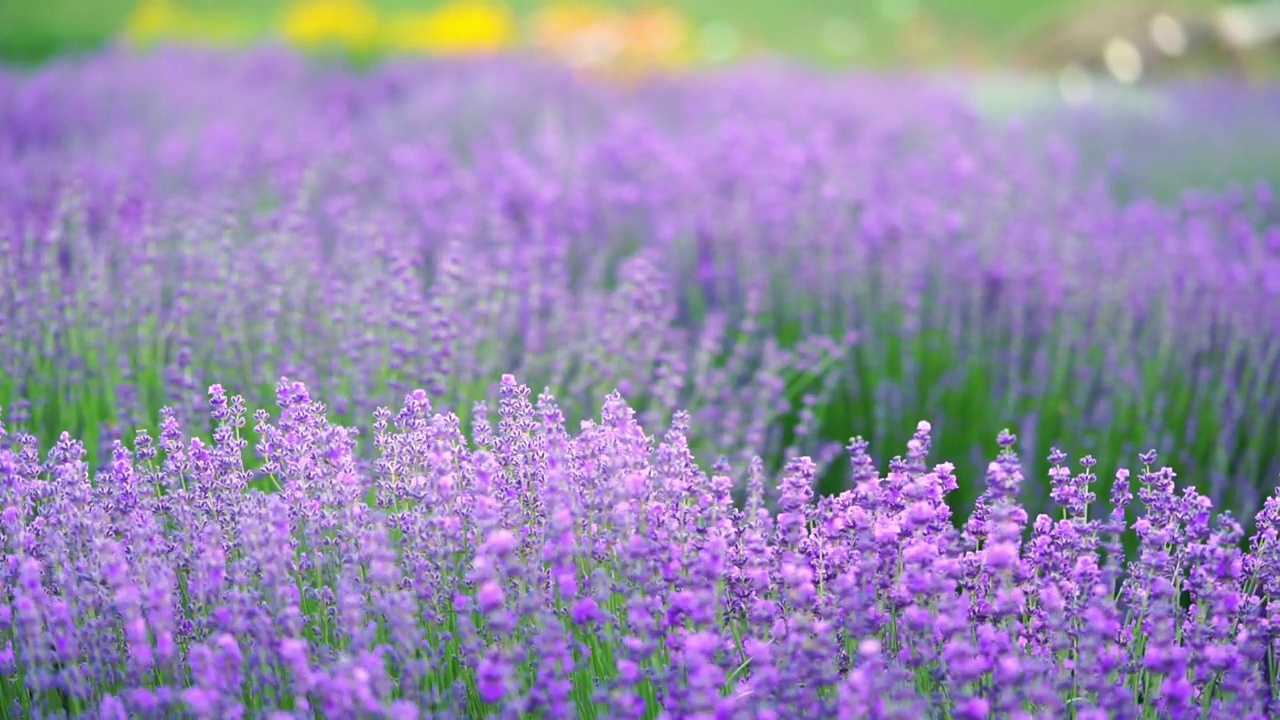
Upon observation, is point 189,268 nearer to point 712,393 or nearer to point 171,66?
point 712,393

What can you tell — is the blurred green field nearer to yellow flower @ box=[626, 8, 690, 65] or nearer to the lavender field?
yellow flower @ box=[626, 8, 690, 65]

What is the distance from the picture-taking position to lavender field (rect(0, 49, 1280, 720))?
1778 millimetres

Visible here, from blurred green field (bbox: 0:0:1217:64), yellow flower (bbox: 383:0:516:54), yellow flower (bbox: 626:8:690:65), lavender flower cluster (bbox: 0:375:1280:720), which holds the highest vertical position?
lavender flower cluster (bbox: 0:375:1280:720)

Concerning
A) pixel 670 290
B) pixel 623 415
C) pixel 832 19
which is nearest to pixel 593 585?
pixel 623 415

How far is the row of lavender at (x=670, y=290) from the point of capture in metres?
3.12

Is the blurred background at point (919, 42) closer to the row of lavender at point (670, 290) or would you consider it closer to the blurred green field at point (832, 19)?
the blurred green field at point (832, 19)

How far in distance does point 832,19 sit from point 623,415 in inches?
455

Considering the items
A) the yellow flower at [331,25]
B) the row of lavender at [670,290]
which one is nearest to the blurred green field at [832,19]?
the yellow flower at [331,25]

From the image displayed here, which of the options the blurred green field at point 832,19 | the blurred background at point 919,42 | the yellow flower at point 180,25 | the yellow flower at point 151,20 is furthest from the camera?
the blurred green field at point 832,19

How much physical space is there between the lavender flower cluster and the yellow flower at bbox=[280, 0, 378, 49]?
8.13 meters

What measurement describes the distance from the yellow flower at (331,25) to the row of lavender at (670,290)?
4.60m

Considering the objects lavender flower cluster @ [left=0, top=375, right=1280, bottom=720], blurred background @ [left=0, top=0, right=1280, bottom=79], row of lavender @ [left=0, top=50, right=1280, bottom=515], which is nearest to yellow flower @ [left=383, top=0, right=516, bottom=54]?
blurred background @ [left=0, top=0, right=1280, bottom=79]

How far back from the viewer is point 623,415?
197 centimetres

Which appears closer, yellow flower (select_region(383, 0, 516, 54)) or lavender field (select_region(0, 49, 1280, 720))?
lavender field (select_region(0, 49, 1280, 720))
